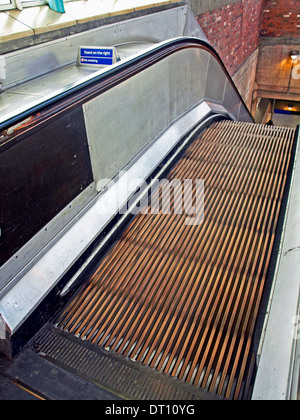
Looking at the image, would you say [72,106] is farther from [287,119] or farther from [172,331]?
[287,119]

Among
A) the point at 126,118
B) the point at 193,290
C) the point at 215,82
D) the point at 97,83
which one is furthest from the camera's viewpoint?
the point at 215,82

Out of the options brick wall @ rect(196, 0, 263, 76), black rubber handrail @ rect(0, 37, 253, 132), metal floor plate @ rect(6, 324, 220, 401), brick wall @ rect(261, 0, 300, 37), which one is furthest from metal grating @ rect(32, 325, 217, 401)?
brick wall @ rect(261, 0, 300, 37)

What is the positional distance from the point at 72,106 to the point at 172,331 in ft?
4.46

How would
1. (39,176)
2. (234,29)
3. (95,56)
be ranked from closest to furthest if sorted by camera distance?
(39,176)
(95,56)
(234,29)

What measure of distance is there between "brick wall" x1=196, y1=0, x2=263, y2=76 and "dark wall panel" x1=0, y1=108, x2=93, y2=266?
5.19 meters

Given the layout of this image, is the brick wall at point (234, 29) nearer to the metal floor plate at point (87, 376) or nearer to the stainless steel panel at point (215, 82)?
the stainless steel panel at point (215, 82)

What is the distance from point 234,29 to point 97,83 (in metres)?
7.45

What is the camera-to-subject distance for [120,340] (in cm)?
178

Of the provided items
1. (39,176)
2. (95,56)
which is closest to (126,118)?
(95,56)

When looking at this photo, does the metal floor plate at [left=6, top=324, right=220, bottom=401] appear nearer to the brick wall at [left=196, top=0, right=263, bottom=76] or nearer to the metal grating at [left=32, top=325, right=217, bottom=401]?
the metal grating at [left=32, top=325, right=217, bottom=401]

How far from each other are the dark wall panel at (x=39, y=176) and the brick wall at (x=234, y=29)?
17.0ft

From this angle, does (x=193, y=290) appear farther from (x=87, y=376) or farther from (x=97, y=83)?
(x=97, y=83)

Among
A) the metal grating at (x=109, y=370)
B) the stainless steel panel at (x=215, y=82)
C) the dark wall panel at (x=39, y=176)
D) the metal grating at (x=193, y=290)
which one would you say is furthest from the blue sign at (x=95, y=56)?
the metal grating at (x=109, y=370)

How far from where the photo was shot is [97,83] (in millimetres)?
2229
